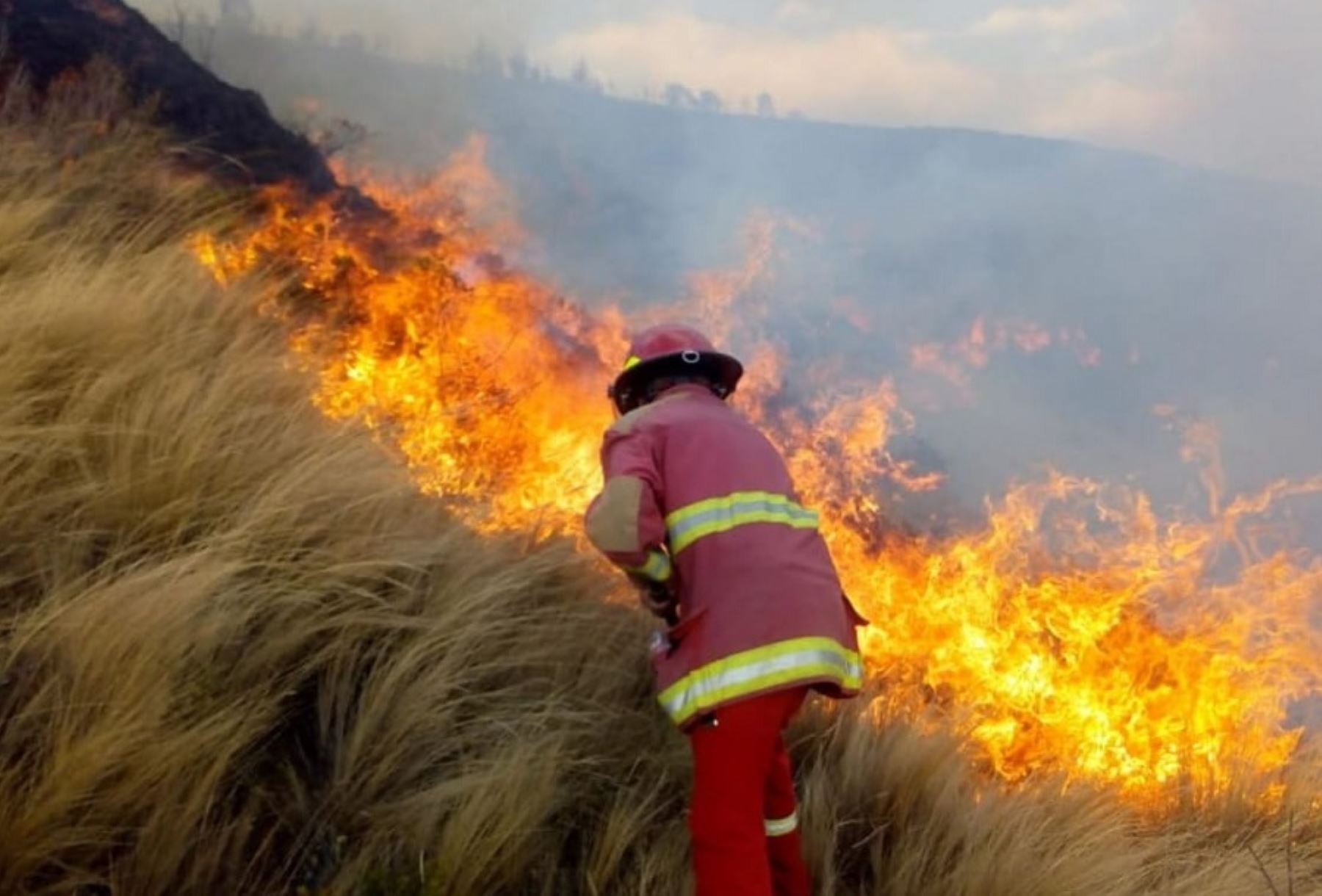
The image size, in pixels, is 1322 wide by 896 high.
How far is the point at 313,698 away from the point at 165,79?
245 inches

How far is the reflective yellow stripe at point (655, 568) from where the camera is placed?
2.53m

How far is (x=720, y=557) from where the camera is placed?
251 cm

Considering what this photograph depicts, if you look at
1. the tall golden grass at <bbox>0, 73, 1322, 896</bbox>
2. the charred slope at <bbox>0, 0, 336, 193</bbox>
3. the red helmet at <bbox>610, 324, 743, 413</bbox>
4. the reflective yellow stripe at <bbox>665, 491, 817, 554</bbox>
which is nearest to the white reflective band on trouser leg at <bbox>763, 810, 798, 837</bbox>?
the tall golden grass at <bbox>0, 73, 1322, 896</bbox>

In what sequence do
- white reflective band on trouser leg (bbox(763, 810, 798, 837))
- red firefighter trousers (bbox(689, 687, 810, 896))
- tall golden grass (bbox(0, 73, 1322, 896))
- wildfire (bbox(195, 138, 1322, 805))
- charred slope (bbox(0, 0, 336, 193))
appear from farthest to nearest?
charred slope (bbox(0, 0, 336, 193))
wildfire (bbox(195, 138, 1322, 805))
white reflective band on trouser leg (bbox(763, 810, 798, 837))
red firefighter trousers (bbox(689, 687, 810, 896))
tall golden grass (bbox(0, 73, 1322, 896))

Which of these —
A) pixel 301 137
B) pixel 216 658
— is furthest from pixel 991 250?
pixel 216 658

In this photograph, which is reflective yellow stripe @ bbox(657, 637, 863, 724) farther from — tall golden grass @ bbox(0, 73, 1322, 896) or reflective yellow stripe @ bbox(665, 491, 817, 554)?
tall golden grass @ bbox(0, 73, 1322, 896)

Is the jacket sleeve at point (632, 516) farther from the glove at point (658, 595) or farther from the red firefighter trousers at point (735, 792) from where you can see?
the red firefighter trousers at point (735, 792)

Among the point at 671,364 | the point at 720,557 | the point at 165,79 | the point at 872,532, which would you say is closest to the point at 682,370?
the point at 671,364

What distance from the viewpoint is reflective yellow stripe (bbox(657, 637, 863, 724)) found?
2.40 metres

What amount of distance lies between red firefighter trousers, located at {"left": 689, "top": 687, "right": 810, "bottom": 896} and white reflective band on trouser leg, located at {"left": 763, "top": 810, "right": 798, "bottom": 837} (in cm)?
24

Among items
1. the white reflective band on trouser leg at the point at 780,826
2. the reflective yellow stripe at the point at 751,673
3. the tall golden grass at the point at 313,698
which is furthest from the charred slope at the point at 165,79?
the white reflective band on trouser leg at the point at 780,826

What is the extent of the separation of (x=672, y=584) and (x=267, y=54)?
10.4 m

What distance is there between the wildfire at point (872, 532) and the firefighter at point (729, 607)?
1.42m

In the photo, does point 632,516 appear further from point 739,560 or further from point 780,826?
point 780,826
